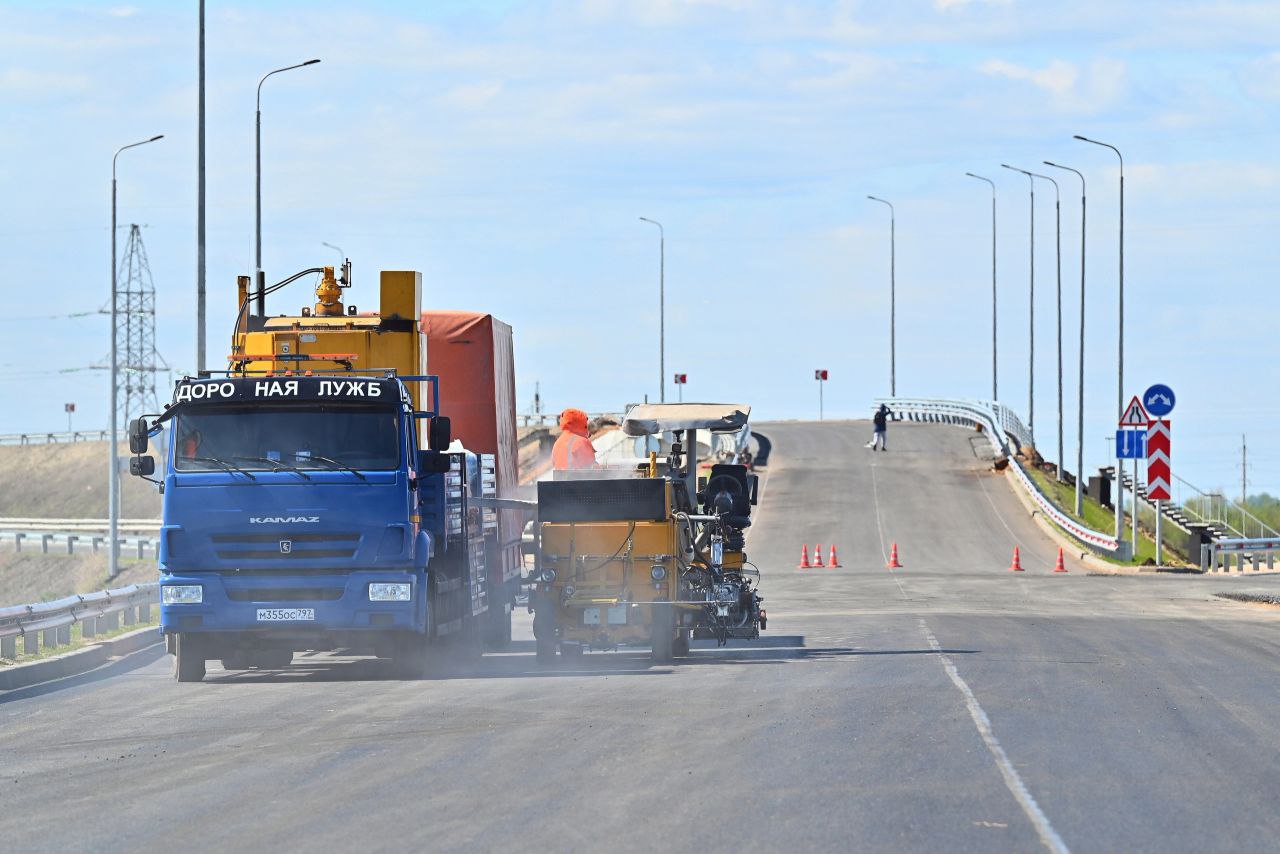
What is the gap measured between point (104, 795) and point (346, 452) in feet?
24.5

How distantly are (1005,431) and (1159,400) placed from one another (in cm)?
3090

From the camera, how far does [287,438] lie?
731 inches

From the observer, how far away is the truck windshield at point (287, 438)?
1848 cm

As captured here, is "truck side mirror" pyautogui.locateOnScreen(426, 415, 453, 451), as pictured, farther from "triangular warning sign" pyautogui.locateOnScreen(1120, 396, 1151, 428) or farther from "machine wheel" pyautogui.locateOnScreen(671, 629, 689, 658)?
"triangular warning sign" pyautogui.locateOnScreen(1120, 396, 1151, 428)

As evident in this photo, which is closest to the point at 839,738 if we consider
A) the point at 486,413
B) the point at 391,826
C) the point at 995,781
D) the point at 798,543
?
the point at 995,781

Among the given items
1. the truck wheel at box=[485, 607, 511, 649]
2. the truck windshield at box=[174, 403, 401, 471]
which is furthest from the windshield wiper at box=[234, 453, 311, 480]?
the truck wheel at box=[485, 607, 511, 649]

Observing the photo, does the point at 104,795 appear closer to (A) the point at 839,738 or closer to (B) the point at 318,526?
(A) the point at 839,738

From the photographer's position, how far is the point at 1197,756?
41.8 feet

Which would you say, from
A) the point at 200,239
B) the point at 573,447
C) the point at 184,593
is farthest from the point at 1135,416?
the point at 184,593

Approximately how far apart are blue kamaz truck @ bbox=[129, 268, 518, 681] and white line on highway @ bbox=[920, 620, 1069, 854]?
5.24 metres

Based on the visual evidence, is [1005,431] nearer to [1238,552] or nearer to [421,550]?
[1238,552]

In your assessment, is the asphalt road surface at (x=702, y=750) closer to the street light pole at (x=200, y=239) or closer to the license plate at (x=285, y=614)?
the license plate at (x=285, y=614)

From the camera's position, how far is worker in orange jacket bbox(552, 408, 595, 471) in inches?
835

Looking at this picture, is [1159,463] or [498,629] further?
[1159,463]
